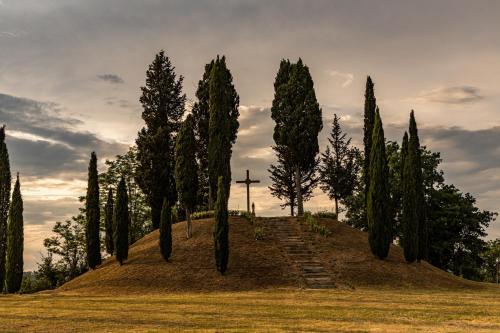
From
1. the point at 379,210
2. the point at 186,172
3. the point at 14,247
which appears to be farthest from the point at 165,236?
the point at 379,210

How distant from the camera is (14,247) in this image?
3909 cm

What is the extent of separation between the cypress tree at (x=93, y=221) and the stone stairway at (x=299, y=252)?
13691 mm

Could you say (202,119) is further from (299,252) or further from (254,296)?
(254,296)

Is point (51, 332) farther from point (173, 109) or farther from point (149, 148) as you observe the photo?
point (173, 109)

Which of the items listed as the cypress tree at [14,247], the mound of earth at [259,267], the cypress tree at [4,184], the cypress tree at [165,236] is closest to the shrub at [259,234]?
the mound of earth at [259,267]

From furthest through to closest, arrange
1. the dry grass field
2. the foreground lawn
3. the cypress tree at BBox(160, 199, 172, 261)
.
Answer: the cypress tree at BBox(160, 199, 172, 261)
the dry grass field
the foreground lawn

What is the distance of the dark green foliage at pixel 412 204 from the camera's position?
37.2 meters

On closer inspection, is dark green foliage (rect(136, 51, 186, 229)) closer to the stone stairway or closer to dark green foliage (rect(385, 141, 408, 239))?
the stone stairway

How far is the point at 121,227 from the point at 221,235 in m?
8.15

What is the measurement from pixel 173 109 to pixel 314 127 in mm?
14413

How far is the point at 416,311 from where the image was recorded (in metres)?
20.4

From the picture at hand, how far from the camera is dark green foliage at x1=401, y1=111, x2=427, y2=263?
Result: 37.2m

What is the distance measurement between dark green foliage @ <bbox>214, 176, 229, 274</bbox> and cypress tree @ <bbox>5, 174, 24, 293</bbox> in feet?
56.0

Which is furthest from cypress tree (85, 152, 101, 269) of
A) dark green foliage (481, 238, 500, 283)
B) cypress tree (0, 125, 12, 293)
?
dark green foliage (481, 238, 500, 283)
